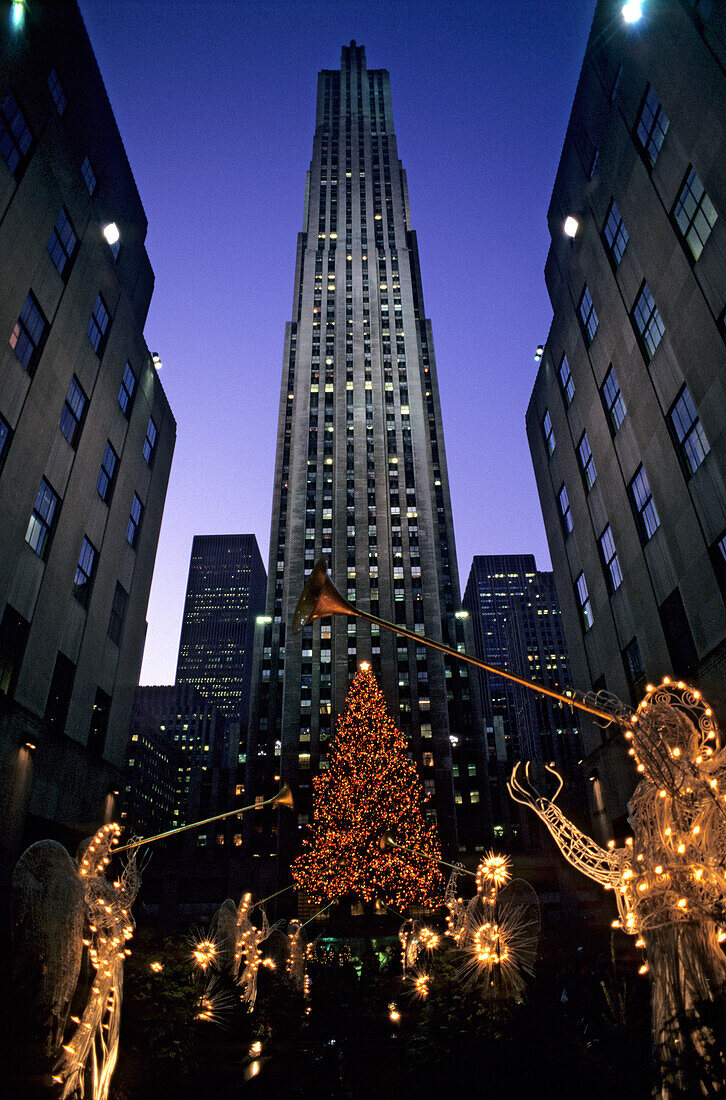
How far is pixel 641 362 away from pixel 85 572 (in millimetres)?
23532

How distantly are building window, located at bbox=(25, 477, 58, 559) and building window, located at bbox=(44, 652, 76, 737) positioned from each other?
4.38 metres

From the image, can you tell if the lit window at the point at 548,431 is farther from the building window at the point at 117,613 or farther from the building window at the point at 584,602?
the building window at the point at 117,613

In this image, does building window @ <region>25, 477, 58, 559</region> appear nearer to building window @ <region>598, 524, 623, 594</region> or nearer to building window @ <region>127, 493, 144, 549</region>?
building window @ <region>127, 493, 144, 549</region>

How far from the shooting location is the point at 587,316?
2683 centimetres

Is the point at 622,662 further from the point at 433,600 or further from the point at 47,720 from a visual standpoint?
the point at 433,600

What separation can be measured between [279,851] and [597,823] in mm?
47071

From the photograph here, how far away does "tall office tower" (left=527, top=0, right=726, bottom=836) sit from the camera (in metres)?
17.2

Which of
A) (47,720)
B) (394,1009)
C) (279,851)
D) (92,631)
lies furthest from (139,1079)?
(279,851)

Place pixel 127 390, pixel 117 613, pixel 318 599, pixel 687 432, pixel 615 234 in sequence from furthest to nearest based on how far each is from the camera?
pixel 127 390 → pixel 117 613 → pixel 615 234 → pixel 687 432 → pixel 318 599

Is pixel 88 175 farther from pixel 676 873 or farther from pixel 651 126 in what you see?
pixel 676 873

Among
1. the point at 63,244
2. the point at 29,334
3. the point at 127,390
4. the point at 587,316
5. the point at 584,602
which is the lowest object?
the point at 584,602

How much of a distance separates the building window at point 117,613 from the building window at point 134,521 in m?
2.68

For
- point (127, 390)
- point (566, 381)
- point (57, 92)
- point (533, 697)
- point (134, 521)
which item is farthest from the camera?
point (533, 697)

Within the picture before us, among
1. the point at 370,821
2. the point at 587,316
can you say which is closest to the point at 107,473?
the point at 587,316
